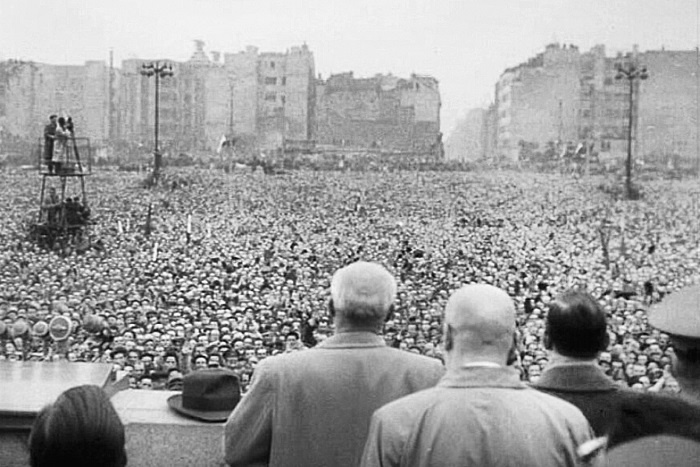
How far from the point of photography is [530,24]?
5.86 meters

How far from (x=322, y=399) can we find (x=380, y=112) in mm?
3490

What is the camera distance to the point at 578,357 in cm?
264

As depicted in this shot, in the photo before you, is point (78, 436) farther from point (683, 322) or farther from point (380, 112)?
point (380, 112)

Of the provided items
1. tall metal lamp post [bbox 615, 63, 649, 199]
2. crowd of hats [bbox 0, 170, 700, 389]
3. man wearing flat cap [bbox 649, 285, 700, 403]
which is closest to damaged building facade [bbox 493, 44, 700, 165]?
tall metal lamp post [bbox 615, 63, 649, 199]

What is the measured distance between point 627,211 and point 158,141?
253cm

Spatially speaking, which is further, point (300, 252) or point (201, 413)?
point (300, 252)

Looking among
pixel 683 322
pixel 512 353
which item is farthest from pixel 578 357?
pixel 683 322

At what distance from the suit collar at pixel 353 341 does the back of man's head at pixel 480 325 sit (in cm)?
43

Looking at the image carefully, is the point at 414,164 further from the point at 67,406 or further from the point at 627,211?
the point at 67,406

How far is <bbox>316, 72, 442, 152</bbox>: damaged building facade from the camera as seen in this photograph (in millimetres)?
5867

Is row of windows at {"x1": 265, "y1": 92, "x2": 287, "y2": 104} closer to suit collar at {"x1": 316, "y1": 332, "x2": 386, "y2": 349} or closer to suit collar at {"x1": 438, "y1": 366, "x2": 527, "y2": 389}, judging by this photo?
suit collar at {"x1": 316, "y1": 332, "x2": 386, "y2": 349}

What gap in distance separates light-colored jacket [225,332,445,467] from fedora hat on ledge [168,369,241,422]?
1169mm

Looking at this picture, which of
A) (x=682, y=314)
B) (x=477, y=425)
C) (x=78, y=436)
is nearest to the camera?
(x=78, y=436)

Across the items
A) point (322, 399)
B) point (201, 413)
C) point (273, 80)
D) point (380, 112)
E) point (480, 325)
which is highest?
point (273, 80)
